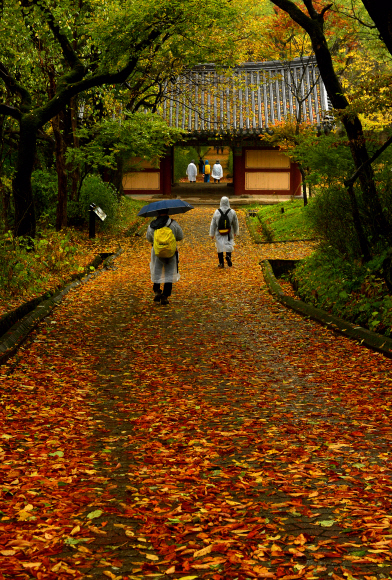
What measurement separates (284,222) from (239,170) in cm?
959

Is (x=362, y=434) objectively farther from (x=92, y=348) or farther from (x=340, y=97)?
(x=340, y=97)

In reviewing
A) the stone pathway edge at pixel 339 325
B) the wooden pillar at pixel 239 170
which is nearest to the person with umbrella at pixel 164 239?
the stone pathway edge at pixel 339 325

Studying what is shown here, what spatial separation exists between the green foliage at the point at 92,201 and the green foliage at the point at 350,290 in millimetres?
11872

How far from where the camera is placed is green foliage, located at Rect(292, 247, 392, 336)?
9.94 meters

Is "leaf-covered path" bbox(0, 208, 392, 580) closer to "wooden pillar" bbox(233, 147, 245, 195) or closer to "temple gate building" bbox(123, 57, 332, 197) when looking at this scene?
"temple gate building" bbox(123, 57, 332, 197)

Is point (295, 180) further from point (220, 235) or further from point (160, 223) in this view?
point (160, 223)

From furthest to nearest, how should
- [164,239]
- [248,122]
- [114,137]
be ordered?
[248,122] < [114,137] < [164,239]

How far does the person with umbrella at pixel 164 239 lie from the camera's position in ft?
41.8

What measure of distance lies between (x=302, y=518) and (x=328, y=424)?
2.05 m

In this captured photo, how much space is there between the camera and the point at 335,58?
3241cm

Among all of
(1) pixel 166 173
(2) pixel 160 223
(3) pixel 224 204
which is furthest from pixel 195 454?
(1) pixel 166 173

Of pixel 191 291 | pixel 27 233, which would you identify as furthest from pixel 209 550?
pixel 27 233

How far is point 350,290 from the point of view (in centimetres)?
1141

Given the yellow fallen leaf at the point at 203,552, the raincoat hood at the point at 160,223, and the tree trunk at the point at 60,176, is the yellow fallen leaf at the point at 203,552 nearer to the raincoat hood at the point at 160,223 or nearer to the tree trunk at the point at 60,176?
the raincoat hood at the point at 160,223
